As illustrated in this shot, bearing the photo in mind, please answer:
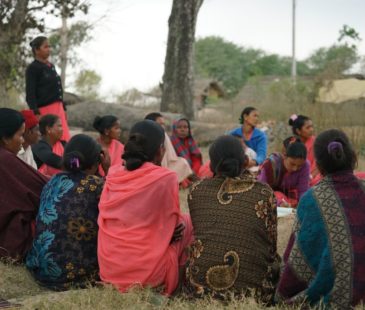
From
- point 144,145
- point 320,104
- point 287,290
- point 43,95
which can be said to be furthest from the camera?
point 320,104

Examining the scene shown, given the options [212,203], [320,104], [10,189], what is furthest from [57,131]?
[320,104]

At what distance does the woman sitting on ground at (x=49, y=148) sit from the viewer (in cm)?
593

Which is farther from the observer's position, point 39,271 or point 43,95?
point 43,95

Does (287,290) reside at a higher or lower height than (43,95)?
lower

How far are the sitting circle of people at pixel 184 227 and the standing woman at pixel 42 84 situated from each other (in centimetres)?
341

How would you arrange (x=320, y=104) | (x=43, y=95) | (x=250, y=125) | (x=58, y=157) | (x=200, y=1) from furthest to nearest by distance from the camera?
1. (x=200, y=1)
2. (x=320, y=104)
3. (x=250, y=125)
4. (x=43, y=95)
5. (x=58, y=157)

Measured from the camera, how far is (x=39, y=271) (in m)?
4.23

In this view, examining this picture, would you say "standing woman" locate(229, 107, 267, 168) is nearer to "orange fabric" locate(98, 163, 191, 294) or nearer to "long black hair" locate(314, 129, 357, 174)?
"orange fabric" locate(98, 163, 191, 294)

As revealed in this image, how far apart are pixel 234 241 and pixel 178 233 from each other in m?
0.47

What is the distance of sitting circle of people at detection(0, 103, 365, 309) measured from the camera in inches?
138

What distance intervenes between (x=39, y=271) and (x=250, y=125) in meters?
4.90

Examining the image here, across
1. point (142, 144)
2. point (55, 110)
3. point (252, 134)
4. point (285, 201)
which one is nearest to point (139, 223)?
point (142, 144)

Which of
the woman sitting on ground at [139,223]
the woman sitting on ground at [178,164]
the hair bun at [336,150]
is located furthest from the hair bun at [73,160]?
the woman sitting on ground at [178,164]

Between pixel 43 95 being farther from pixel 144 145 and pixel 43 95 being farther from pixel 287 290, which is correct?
pixel 287 290
